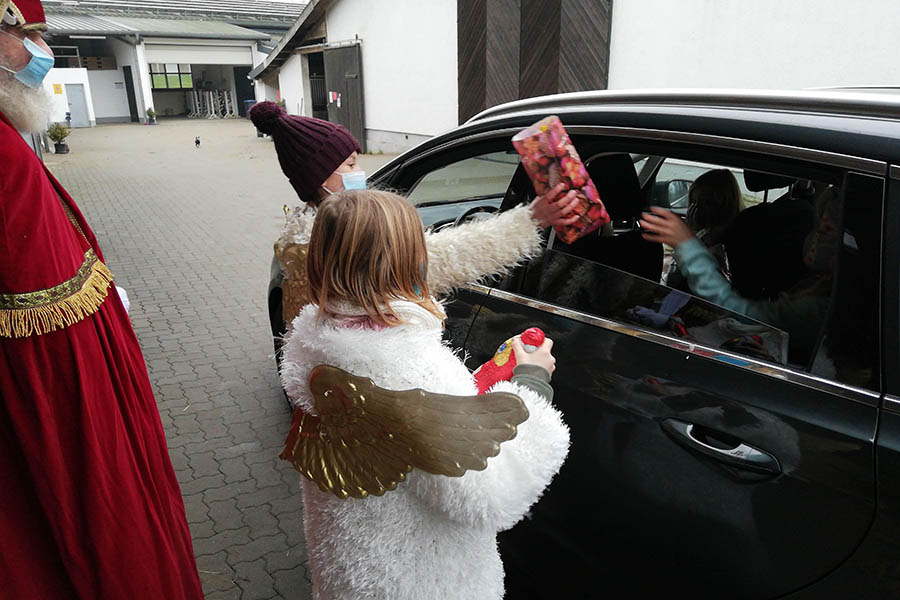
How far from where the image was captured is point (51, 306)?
1668 mm

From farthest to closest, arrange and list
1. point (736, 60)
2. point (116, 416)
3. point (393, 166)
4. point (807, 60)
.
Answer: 1. point (736, 60)
2. point (807, 60)
3. point (393, 166)
4. point (116, 416)

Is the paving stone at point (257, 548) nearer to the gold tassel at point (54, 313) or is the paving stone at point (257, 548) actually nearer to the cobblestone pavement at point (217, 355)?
the cobblestone pavement at point (217, 355)

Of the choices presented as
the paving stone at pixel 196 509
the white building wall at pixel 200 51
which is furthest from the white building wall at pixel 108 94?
the paving stone at pixel 196 509

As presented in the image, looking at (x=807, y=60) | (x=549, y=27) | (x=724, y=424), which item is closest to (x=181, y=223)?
(x=549, y=27)

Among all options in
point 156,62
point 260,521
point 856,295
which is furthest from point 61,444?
point 156,62

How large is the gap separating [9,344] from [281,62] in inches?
1003

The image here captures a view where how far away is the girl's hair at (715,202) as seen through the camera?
209cm

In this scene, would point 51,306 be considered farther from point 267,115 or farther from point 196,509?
point 196,509

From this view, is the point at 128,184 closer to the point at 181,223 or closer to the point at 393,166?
the point at 181,223

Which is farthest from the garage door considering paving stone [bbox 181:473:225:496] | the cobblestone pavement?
paving stone [bbox 181:473:225:496]

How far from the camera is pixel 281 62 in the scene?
81.2 ft

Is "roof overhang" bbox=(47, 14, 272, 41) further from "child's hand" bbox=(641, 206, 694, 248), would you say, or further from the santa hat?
"child's hand" bbox=(641, 206, 694, 248)

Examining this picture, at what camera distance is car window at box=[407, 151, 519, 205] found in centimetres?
249

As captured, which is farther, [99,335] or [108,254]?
[108,254]
